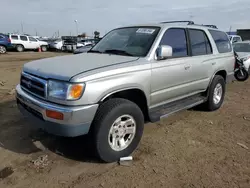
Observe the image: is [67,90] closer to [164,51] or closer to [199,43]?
[164,51]

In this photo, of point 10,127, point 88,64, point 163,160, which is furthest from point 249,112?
point 10,127

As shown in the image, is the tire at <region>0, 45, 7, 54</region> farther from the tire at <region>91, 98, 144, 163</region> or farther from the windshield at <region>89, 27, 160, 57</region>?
the tire at <region>91, 98, 144, 163</region>

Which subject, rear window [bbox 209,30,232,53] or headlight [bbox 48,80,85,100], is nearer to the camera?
headlight [bbox 48,80,85,100]

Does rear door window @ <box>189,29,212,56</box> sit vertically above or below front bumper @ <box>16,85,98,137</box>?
above

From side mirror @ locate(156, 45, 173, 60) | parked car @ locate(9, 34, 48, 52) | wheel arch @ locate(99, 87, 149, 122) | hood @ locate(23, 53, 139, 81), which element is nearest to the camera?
hood @ locate(23, 53, 139, 81)

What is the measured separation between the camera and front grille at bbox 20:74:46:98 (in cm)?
308

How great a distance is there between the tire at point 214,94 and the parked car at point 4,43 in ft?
69.3

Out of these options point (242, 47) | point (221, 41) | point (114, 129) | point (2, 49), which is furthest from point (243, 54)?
point (2, 49)

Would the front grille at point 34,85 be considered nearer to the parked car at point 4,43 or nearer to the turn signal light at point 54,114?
the turn signal light at point 54,114

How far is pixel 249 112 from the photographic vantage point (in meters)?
5.53

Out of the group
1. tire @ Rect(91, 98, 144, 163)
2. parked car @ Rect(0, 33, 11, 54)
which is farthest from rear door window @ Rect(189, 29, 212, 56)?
parked car @ Rect(0, 33, 11, 54)

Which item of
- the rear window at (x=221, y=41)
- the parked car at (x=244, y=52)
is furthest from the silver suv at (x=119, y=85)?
the parked car at (x=244, y=52)

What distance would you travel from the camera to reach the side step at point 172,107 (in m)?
3.77

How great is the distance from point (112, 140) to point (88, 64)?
3.46 ft
